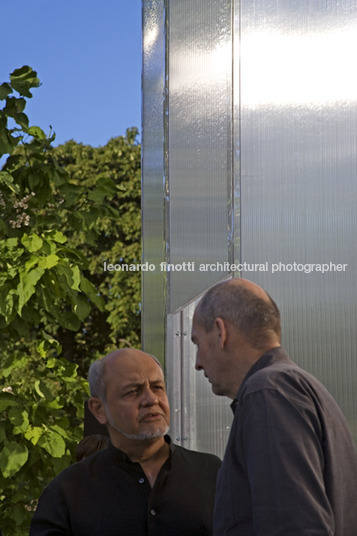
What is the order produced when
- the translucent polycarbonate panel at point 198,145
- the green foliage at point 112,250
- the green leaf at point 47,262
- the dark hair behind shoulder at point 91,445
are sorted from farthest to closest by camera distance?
the green foliage at point 112,250, the green leaf at point 47,262, the dark hair behind shoulder at point 91,445, the translucent polycarbonate panel at point 198,145

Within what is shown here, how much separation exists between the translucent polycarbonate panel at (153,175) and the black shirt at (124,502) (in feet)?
5.92

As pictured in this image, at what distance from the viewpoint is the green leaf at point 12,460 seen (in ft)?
15.5

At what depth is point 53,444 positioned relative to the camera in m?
4.88

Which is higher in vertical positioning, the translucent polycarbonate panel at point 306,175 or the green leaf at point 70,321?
the translucent polycarbonate panel at point 306,175

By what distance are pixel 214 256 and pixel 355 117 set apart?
0.84 m

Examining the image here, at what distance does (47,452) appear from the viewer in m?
4.93

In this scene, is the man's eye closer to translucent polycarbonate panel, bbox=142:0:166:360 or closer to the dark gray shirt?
the dark gray shirt

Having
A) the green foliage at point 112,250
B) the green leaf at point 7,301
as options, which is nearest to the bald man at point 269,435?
the green leaf at point 7,301

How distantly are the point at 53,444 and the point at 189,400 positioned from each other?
4.05ft

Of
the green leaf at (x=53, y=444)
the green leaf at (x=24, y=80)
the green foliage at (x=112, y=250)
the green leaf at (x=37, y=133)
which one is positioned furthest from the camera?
the green foliage at (x=112, y=250)

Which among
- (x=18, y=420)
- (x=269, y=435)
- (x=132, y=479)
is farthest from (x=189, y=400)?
(x=269, y=435)

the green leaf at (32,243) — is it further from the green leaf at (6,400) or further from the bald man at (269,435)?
the bald man at (269,435)

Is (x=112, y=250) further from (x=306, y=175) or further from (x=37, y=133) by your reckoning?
(x=306, y=175)

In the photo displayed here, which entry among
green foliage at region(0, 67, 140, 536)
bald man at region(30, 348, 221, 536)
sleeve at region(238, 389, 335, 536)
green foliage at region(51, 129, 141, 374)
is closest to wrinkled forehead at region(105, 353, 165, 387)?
bald man at region(30, 348, 221, 536)
